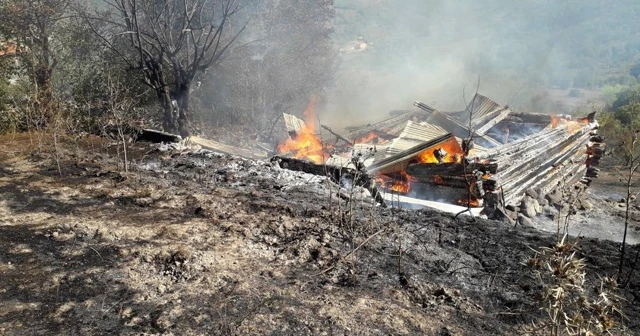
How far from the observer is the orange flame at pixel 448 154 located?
1041 cm

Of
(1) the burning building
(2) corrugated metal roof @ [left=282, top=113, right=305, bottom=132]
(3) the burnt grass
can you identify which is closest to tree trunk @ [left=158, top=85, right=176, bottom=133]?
(1) the burning building

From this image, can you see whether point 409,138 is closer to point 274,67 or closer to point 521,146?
point 521,146

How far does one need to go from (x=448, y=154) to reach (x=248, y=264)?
25.7 feet

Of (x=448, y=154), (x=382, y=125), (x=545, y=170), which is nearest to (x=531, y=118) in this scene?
(x=545, y=170)

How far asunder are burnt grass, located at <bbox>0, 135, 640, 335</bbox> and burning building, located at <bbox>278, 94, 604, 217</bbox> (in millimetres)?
1290

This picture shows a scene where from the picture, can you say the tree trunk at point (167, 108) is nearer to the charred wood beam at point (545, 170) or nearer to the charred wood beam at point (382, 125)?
the charred wood beam at point (382, 125)

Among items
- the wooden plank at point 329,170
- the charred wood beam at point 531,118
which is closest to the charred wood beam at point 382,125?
the charred wood beam at point 531,118

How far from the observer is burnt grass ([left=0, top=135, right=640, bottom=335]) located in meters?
3.50

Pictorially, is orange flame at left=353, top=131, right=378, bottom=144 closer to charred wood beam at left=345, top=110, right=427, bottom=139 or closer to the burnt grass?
charred wood beam at left=345, top=110, right=427, bottom=139

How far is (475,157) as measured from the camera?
9070 millimetres

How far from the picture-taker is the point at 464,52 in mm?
44562

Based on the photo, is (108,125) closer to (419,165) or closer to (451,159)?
(419,165)

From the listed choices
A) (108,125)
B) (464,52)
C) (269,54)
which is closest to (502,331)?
(108,125)

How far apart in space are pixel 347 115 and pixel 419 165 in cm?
1855
